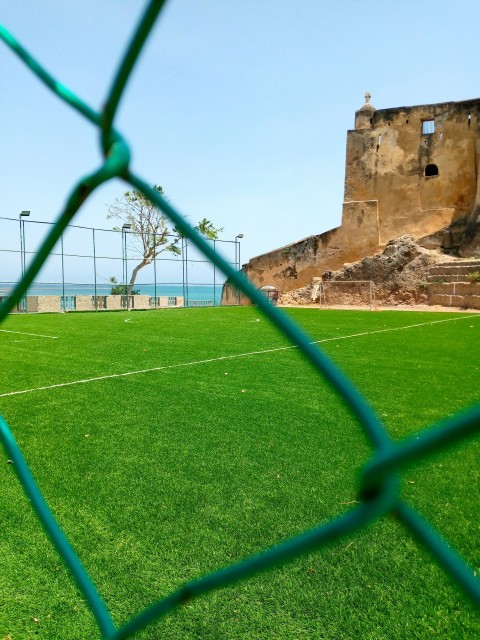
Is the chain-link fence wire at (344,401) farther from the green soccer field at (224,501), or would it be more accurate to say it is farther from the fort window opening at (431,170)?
the fort window opening at (431,170)

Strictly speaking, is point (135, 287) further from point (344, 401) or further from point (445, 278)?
point (344, 401)

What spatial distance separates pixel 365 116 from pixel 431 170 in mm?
3373

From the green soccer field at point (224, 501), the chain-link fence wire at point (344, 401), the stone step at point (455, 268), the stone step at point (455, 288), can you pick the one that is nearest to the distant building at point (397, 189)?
the stone step at point (455, 268)

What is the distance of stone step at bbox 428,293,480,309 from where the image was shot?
14.9 m

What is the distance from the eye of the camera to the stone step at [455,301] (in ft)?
49.0

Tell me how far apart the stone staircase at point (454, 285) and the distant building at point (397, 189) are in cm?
300

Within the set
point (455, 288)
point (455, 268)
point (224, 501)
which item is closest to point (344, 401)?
point (224, 501)

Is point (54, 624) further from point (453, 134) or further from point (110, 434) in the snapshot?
point (453, 134)

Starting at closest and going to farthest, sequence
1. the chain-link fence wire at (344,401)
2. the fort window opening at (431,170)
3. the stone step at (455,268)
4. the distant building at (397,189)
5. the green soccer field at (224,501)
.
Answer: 1. the chain-link fence wire at (344,401)
2. the green soccer field at (224,501)
3. the stone step at (455,268)
4. the distant building at (397,189)
5. the fort window opening at (431,170)

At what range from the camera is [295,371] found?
5.35m

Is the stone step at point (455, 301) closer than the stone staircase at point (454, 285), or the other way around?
the stone step at point (455, 301)

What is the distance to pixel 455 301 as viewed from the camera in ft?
51.3

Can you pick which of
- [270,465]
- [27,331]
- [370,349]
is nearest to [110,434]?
[270,465]

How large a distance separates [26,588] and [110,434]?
1563 millimetres
